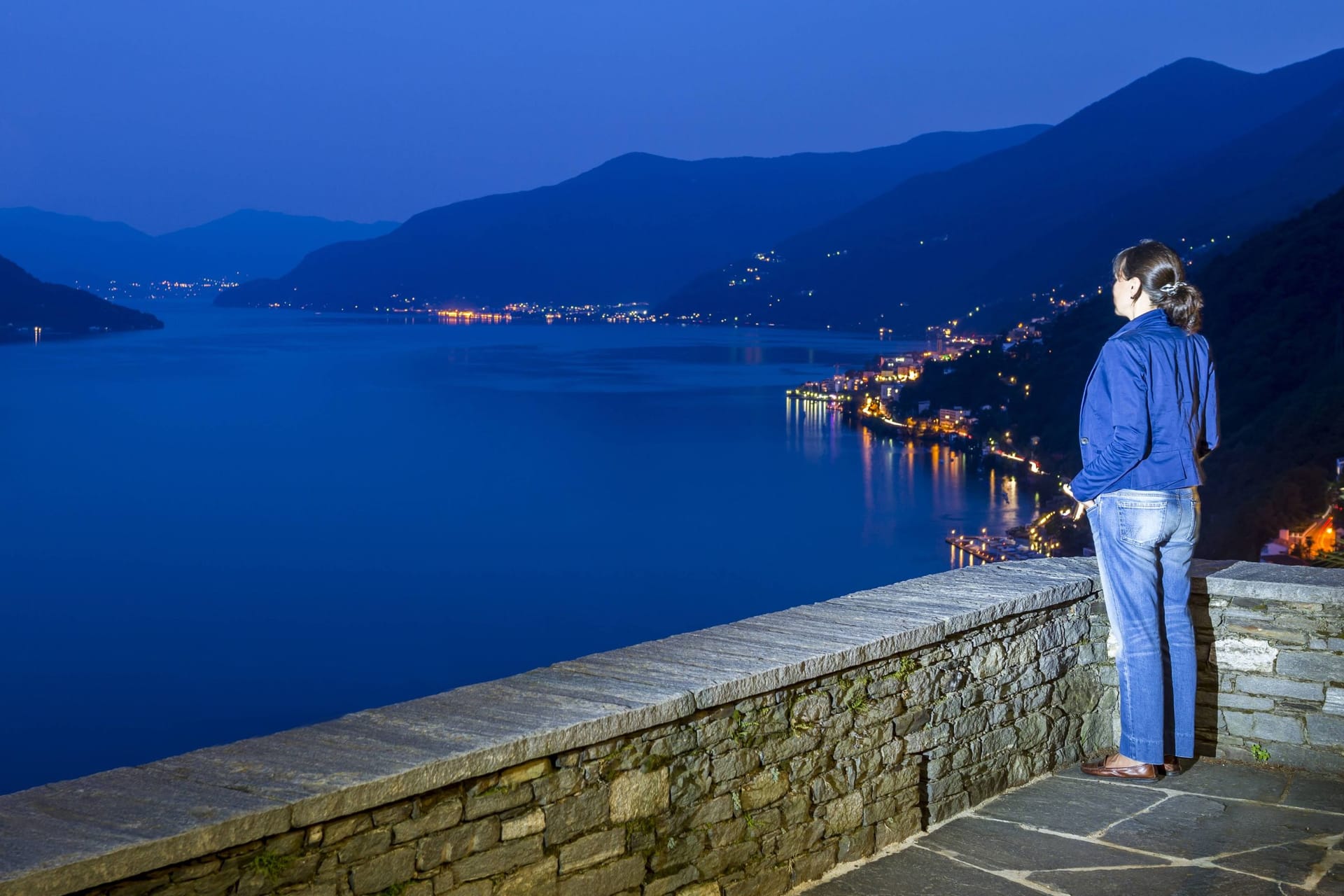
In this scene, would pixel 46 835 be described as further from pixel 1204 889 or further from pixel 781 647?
pixel 1204 889

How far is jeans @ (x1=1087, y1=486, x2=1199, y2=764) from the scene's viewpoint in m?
3.26

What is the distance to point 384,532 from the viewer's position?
53656 millimetres

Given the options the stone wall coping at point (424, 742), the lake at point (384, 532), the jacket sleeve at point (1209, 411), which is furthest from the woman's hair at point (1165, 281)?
the lake at point (384, 532)

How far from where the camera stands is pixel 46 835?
1859mm

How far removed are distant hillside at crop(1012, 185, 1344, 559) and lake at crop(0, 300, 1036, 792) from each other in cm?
641

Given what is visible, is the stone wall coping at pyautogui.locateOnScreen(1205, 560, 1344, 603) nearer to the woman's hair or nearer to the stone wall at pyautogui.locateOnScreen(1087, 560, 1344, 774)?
the stone wall at pyautogui.locateOnScreen(1087, 560, 1344, 774)

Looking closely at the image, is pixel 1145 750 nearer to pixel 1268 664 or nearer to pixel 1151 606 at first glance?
pixel 1151 606

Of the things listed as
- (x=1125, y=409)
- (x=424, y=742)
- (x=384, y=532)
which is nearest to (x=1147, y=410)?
(x=1125, y=409)

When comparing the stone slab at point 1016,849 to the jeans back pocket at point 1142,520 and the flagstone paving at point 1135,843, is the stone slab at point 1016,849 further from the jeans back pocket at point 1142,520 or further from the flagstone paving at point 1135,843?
the jeans back pocket at point 1142,520

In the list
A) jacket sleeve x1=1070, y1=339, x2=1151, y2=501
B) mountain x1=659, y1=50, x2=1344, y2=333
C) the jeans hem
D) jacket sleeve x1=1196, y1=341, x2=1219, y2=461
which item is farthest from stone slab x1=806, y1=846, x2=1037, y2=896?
mountain x1=659, y1=50, x2=1344, y2=333

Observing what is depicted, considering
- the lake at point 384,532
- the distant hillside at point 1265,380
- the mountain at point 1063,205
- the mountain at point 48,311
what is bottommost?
the lake at point 384,532

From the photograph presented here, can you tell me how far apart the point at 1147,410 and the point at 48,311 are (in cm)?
13583

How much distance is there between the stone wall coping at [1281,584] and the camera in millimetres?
3619

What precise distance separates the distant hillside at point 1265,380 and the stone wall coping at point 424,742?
30693 millimetres
